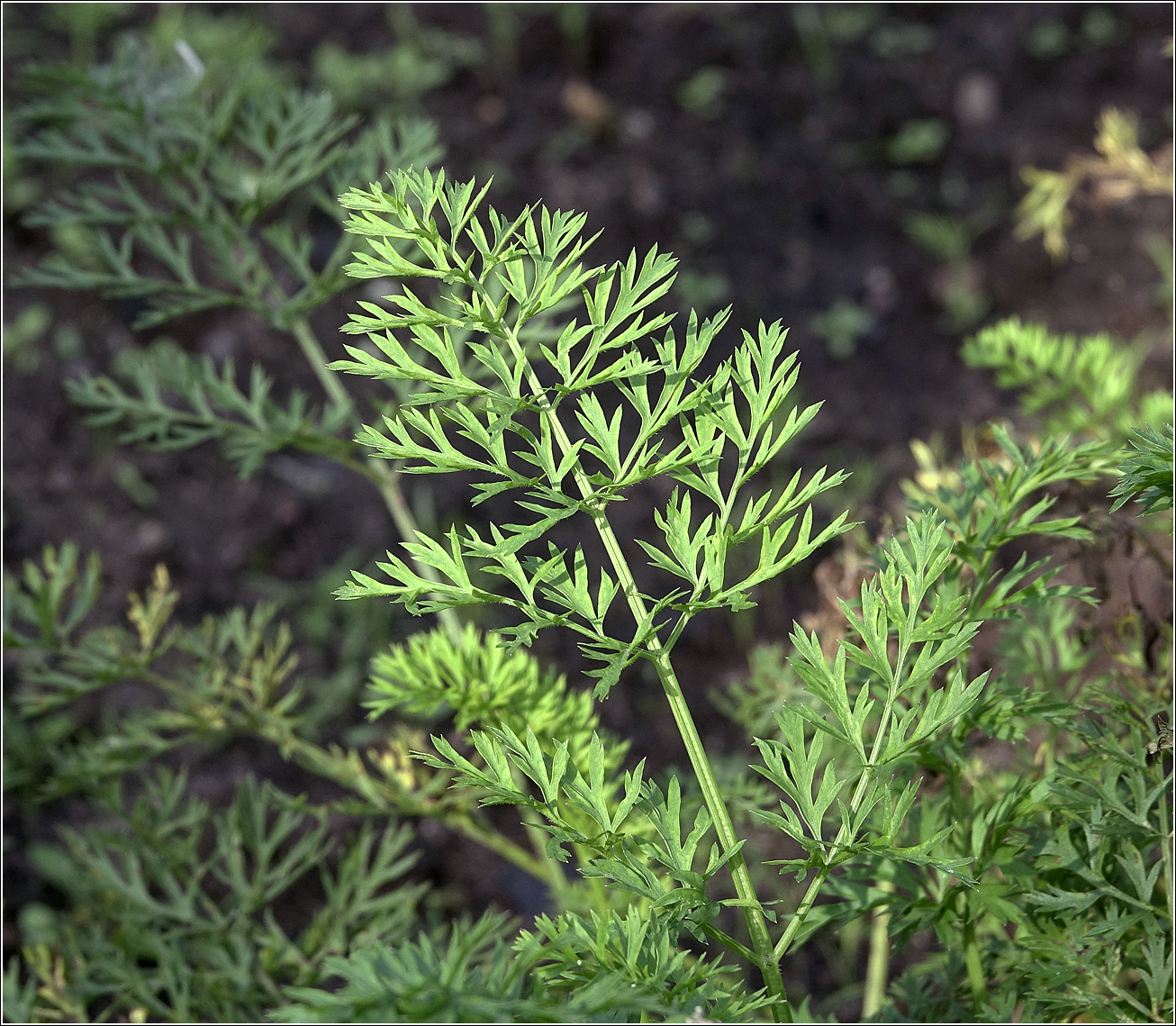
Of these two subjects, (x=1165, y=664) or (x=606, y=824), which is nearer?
(x=606, y=824)

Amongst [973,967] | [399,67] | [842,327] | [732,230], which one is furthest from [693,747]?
[399,67]

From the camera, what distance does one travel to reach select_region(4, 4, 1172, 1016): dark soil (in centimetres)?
252

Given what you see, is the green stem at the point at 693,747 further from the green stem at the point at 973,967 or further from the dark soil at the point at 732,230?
the dark soil at the point at 732,230

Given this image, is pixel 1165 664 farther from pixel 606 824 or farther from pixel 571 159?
pixel 571 159

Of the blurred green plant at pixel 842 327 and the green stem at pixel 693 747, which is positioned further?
the blurred green plant at pixel 842 327

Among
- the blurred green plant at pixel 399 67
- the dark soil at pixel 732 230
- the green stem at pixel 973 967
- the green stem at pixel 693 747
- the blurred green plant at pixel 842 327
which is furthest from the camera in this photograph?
the blurred green plant at pixel 399 67

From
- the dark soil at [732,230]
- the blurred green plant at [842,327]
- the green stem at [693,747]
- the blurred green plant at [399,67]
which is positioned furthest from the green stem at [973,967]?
the blurred green plant at [399,67]

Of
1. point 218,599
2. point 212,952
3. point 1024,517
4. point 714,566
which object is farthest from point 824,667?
point 218,599

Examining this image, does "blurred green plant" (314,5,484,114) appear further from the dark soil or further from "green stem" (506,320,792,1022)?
"green stem" (506,320,792,1022)

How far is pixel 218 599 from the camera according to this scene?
7.95 feet

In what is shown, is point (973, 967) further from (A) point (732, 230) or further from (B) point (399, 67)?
(B) point (399, 67)

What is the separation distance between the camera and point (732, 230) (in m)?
3.12

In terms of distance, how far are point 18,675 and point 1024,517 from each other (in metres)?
2.01

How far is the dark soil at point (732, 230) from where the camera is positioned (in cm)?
252
